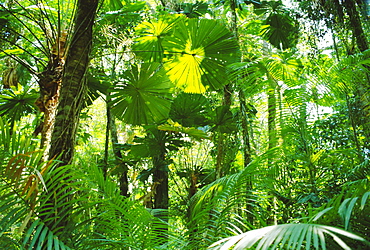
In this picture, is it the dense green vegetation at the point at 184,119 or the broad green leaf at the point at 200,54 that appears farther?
the broad green leaf at the point at 200,54

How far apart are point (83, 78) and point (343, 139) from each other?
354 centimetres

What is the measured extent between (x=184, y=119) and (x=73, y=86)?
7.60 ft

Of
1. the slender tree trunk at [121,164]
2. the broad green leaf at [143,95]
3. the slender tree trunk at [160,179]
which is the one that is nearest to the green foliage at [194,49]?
the broad green leaf at [143,95]

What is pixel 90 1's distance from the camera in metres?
2.40

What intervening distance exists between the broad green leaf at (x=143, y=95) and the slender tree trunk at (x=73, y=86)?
115 centimetres

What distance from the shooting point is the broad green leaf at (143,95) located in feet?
11.5

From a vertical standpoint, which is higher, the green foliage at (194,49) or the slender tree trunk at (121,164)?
the green foliage at (194,49)

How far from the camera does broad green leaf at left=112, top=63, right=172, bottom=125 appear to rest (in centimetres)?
351

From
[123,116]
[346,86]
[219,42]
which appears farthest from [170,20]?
[346,86]

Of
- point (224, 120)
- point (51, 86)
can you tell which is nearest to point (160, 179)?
point (224, 120)

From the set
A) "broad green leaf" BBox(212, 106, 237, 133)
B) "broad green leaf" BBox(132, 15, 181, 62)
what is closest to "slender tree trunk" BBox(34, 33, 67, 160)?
"broad green leaf" BBox(132, 15, 181, 62)

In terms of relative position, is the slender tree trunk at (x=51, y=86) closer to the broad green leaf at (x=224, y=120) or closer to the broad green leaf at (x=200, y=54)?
the broad green leaf at (x=200, y=54)

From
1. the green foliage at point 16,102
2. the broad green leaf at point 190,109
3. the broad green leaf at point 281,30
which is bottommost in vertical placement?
the broad green leaf at point 190,109

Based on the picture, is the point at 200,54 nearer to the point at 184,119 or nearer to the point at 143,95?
the point at 143,95
